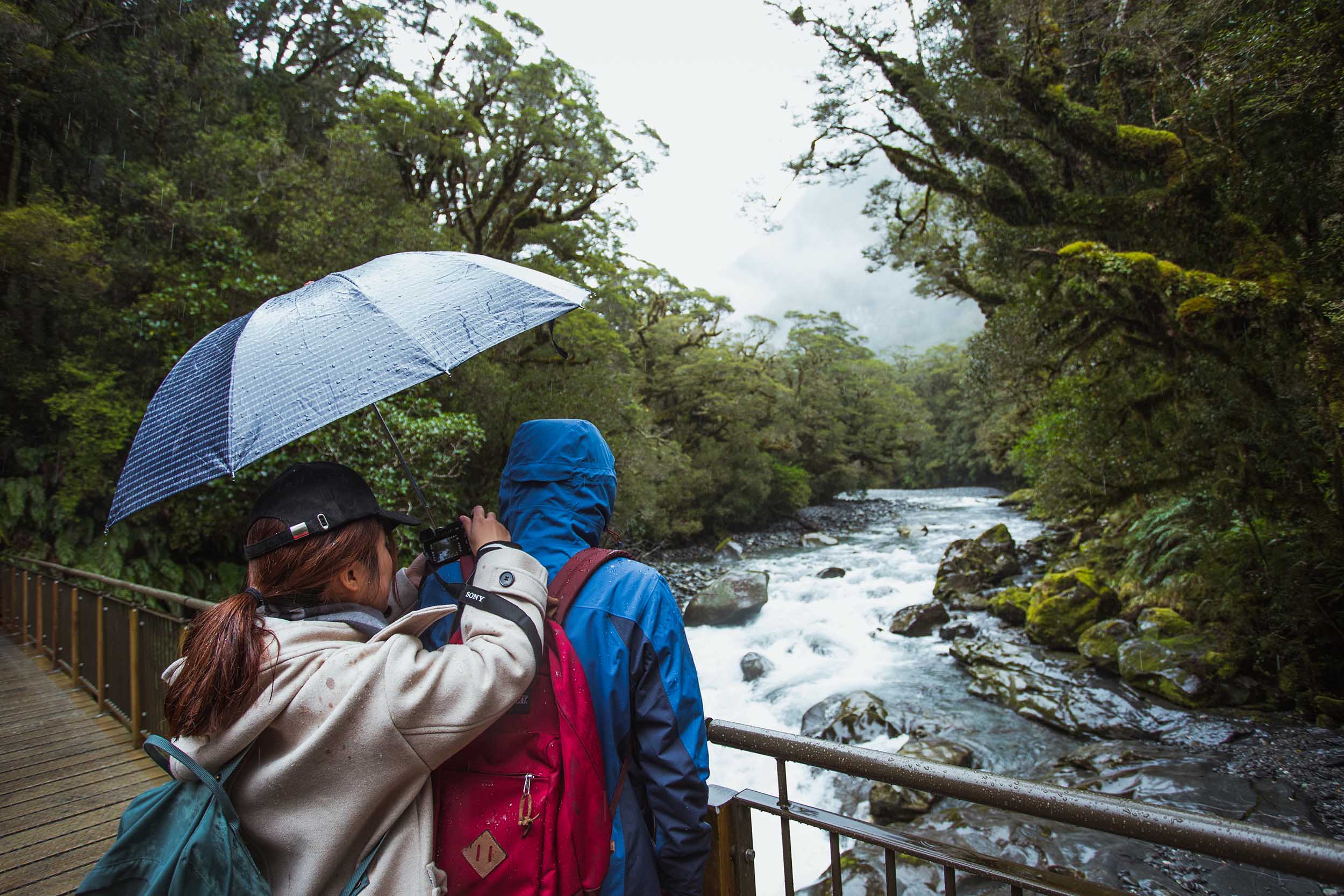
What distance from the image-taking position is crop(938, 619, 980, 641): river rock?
10406mm

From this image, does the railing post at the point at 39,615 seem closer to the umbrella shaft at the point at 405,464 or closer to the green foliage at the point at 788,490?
the umbrella shaft at the point at 405,464

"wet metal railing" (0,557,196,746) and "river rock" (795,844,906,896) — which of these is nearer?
"wet metal railing" (0,557,196,746)

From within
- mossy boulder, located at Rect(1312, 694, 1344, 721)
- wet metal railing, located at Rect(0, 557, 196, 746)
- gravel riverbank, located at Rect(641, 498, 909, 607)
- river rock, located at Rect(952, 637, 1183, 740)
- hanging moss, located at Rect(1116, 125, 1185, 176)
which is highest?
hanging moss, located at Rect(1116, 125, 1185, 176)

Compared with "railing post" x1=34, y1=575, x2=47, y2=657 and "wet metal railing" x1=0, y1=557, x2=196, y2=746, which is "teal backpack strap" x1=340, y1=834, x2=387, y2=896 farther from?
"railing post" x1=34, y1=575, x2=47, y2=657

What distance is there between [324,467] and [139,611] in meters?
4.10

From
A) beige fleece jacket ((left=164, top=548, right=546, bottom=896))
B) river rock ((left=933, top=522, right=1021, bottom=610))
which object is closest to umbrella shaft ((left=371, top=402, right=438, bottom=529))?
beige fleece jacket ((left=164, top=548, right=546, bottom=896))

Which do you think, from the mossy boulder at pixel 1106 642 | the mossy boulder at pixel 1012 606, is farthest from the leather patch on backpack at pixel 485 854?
the mossy boulder at pixel 1012 606

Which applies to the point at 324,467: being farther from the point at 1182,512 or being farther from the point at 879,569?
the point at 879,569

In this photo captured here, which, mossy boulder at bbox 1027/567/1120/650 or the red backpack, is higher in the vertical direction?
the red backpack

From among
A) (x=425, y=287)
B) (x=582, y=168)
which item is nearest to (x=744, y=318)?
(x=582, y=168)

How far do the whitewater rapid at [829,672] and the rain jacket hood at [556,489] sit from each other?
1.30m

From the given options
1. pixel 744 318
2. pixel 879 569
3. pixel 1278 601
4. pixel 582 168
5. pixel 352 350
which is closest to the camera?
pixel 352 350

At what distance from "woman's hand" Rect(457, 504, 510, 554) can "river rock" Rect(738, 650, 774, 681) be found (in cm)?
913

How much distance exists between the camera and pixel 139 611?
424cm
